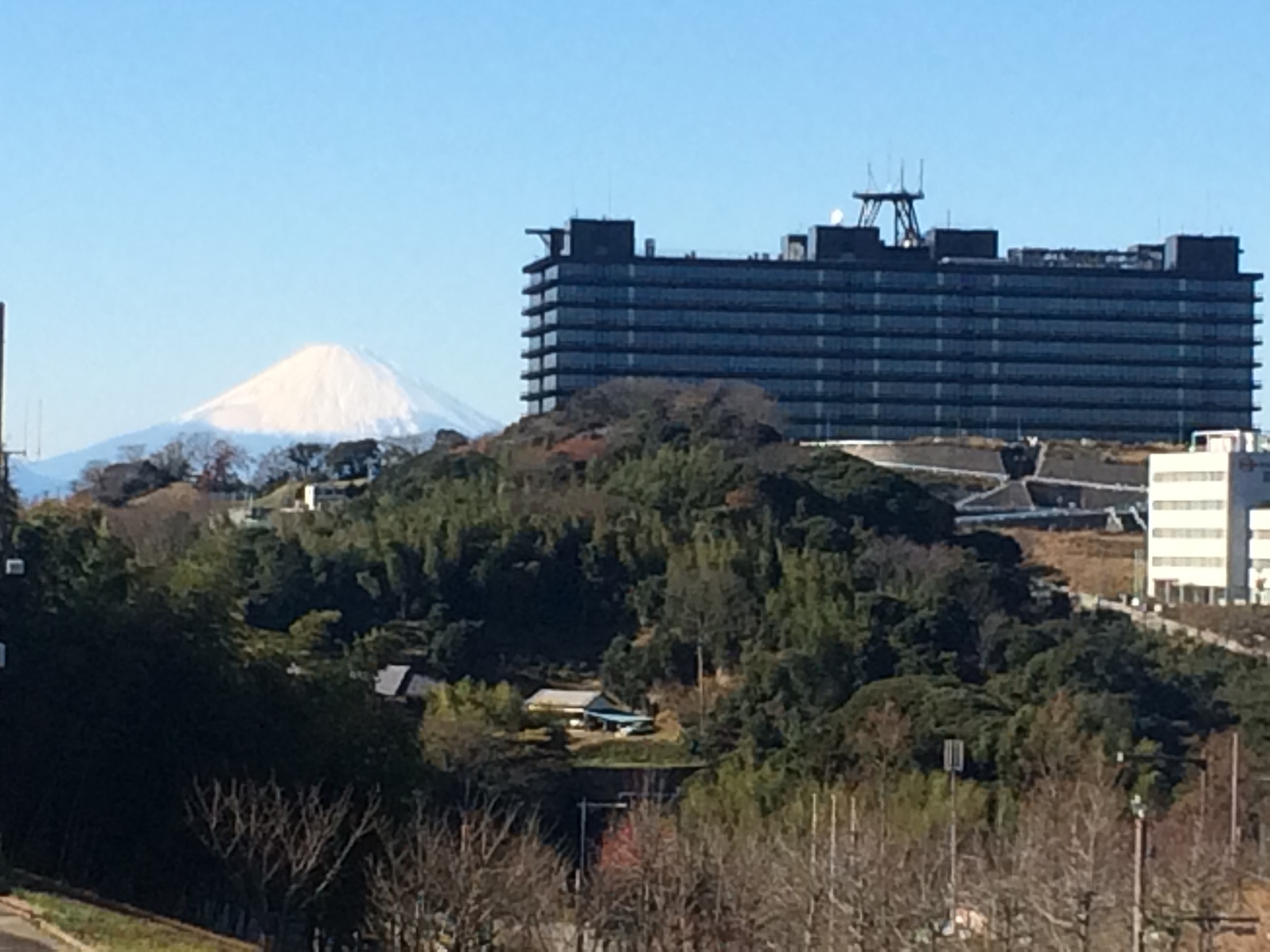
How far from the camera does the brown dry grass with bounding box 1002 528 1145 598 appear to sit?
75.8 m

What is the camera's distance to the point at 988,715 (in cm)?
4444

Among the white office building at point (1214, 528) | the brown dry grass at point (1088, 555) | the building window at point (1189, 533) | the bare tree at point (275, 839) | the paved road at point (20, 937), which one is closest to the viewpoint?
the paved road at point (20, 937)

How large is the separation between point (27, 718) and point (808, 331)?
71753 millimetres

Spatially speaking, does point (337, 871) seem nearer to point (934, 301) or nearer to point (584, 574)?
point (584, 574)

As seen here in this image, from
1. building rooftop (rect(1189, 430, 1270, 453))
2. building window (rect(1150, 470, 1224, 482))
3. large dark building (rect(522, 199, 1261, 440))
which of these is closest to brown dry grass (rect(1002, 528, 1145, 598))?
building window (rect(1150, 470, 1224, 482))

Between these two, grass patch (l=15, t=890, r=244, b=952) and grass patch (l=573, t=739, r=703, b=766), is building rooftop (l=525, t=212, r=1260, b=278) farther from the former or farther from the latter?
grass patch (l=15, t=890, r=244, b=952)

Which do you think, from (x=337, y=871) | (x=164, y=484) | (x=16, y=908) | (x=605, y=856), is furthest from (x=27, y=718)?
(x=164, y=484)

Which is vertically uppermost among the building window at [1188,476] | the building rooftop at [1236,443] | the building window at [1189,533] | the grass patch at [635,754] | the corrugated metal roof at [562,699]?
the building rooftop at [1236,443]

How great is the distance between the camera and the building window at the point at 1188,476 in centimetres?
7419

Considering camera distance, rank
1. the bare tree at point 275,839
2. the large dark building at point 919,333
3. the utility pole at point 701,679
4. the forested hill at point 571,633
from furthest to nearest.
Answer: the large dark building at point 919,333 → the utility pole at point 701,679 → the forested hill at point 571,633 → the bare tree at point 275,839

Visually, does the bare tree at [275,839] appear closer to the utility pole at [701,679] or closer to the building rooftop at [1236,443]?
the utility pole at [701,679]

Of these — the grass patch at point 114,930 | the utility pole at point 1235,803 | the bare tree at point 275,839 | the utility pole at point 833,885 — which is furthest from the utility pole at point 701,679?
the grass patch at point 114,930

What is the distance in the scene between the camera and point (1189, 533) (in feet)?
246

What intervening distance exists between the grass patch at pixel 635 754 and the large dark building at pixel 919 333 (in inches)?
1848
